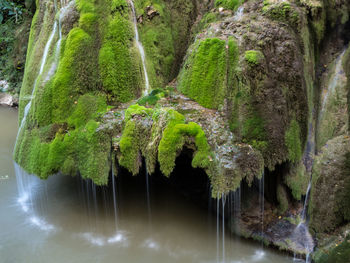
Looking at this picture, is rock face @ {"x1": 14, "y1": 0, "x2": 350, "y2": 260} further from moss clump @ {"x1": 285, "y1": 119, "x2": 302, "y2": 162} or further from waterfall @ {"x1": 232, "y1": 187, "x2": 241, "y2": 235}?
waterfall @ {"x1": 232, "y1": 187, "x2": 241, "y2": 235}

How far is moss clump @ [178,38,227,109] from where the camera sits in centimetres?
664

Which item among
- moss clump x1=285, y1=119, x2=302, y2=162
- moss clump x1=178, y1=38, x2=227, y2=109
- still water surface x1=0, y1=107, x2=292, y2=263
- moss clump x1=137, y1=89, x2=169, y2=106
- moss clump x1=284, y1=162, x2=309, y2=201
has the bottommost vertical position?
still water surface x1=0, y1=107, x2=292, y2=263

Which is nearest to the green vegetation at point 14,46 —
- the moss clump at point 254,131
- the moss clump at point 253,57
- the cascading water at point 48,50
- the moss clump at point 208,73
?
the cascading water at point 48,50

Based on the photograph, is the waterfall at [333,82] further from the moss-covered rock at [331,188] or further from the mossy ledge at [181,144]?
the mossy ledge at [181,144]

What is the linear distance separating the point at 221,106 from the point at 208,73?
0.87 m

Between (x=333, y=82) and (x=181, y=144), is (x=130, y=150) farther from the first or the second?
(x=333, y=82)

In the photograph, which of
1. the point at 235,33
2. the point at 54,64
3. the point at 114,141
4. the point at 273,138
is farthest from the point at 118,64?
the point at 273,138

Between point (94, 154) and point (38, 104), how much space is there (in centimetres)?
217

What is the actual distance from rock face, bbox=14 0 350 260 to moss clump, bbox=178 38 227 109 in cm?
2

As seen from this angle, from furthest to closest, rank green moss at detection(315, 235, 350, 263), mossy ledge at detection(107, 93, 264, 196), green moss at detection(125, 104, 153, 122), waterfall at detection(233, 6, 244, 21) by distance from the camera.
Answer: waterfall at detection(233, 6, 244, 21) → green moss at detection(125, 104, 153, 122) → mossy ledge at detection(107, 93, 264, 196) → green moss at detection(315, 235, 350, 263)

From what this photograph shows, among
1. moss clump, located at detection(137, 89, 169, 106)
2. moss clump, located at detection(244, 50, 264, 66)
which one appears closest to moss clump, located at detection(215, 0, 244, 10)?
moss clump, located at detection(244, 50, 264, 66)

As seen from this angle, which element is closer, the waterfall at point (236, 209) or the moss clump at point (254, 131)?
the moss clump at point (254, 131)

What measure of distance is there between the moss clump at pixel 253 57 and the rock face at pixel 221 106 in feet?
0.10

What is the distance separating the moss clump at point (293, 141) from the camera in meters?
6.40
